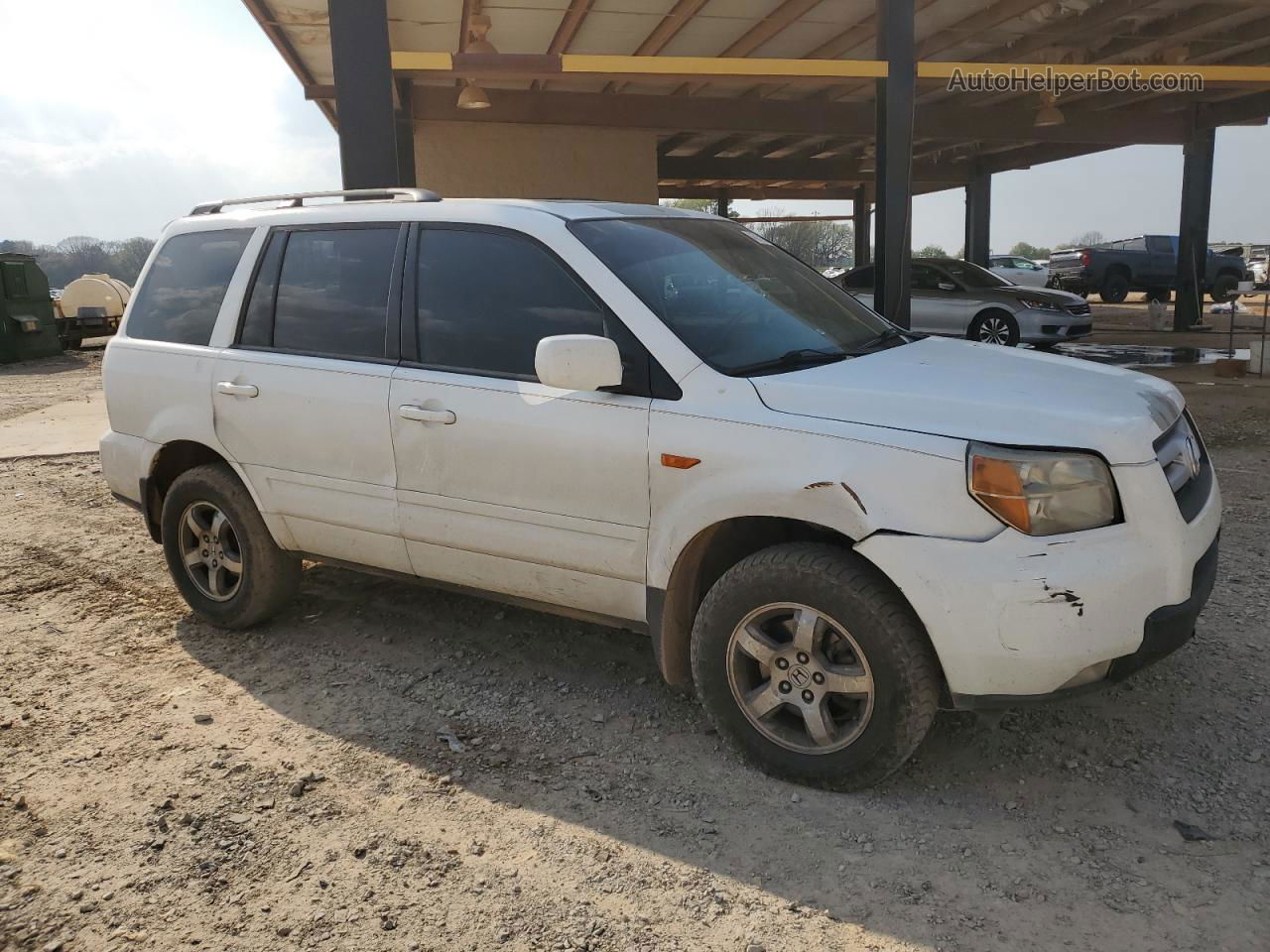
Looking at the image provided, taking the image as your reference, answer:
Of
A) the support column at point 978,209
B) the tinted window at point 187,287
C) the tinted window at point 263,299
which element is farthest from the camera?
the support column at point 978,209

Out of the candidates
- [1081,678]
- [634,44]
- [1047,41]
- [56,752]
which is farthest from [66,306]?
[1081,678]

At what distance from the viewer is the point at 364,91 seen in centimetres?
791

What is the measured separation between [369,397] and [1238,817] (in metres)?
3.18

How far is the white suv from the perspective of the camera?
281 centimetres

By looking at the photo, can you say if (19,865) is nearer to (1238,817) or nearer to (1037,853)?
(1037,853)

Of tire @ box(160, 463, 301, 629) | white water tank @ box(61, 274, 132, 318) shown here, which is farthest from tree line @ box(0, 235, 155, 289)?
tire @ box(160, 463, 301, 629)

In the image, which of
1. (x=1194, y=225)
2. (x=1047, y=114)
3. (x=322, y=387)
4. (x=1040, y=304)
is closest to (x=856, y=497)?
(x=322, y=387)

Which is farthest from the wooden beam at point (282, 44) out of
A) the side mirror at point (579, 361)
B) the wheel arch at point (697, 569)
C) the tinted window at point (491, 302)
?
the wheel arch at point (697, 569)

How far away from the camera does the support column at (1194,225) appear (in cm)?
1869

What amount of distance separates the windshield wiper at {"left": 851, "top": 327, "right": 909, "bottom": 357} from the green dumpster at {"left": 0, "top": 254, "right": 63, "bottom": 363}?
19.4 m

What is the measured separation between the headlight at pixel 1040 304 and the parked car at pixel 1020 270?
1539 cm

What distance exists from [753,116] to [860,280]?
3.35 metres

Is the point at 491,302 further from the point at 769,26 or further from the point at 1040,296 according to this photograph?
the point at 1040,296

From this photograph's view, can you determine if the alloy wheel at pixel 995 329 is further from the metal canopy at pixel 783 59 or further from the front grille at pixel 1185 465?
the front grille at pixel 1185 465
